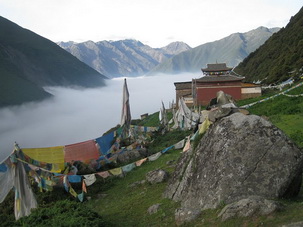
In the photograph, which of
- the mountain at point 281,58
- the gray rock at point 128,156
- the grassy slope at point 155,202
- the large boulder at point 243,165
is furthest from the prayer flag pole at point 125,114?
the mountain at point 281,58

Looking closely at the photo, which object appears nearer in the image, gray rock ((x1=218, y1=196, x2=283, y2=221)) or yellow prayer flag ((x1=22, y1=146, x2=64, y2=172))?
gray rock ((x1=218, y1=196, x2=283, y2=221))

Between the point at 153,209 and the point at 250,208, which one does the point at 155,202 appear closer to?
the point at 153,209

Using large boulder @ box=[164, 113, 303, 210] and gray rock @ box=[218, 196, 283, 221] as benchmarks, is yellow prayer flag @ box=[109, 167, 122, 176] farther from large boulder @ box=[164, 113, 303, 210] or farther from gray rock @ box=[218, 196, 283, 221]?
gray rock @ box=[218, 196, 283, 221]

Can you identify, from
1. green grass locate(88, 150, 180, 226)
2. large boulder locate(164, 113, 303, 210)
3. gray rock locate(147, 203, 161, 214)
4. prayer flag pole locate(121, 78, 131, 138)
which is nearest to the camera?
large boulder locate(164, 113, 303, 210)

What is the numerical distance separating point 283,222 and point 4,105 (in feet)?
539

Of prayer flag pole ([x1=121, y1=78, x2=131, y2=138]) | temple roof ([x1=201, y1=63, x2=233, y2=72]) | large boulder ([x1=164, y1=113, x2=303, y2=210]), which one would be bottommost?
large boulder ([x1=164, y1=113, x2=303, y2=210])

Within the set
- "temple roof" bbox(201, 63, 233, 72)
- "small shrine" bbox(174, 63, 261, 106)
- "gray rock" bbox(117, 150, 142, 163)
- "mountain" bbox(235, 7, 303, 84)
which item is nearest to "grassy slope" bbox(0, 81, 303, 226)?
"gray rock" bbox(117, 150, 142, 163)

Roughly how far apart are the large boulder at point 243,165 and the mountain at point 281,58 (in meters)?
42.0

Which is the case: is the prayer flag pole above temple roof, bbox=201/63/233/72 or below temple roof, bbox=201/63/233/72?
below

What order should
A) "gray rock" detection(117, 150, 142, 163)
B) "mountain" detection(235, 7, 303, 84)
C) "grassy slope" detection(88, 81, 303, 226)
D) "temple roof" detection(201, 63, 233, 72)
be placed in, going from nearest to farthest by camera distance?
1. "grassy slope" detection(88, 81, 303, 226)
2. "gray rock" detection(117, 150, 142, 163)
3. "mountain" detection(235, 7, 303, 84)
4. "temple roof" detection(201, 63, 233, 72)

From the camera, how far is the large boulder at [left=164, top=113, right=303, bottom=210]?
855 cm

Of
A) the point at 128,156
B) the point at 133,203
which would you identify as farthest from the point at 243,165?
the point at 128,156

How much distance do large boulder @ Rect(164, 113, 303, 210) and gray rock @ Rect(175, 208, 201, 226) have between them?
0.43 metres

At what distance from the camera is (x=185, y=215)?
8531 mm
